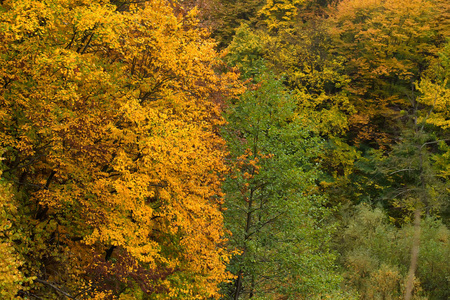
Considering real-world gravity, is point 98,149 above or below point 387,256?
above

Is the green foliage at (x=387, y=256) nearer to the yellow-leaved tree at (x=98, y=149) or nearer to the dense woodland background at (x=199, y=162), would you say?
the dense woodland background at (x=199, y=162)

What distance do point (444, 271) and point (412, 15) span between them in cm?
2089

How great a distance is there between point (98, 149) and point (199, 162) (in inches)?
109

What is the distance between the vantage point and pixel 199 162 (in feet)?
36.5

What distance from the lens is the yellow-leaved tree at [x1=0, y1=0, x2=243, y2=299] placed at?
8.93m

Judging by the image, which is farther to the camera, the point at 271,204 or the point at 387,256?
the point at 387,256

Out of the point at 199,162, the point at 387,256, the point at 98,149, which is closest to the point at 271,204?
the point at 199,162

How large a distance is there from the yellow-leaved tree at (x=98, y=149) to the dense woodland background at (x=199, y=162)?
67mm

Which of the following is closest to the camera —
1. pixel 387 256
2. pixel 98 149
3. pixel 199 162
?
pixel 98 149

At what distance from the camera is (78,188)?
9859 millimetres

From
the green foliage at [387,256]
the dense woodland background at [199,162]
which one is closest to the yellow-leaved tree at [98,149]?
the dense woodland background at [199,162]

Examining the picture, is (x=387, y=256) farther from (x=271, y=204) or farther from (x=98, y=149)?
(x=98, y=149)

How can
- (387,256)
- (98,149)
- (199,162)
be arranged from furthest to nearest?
(387,256)
(199,162)
(98,149)

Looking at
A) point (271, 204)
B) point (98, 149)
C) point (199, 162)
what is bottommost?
point (271, 204)
